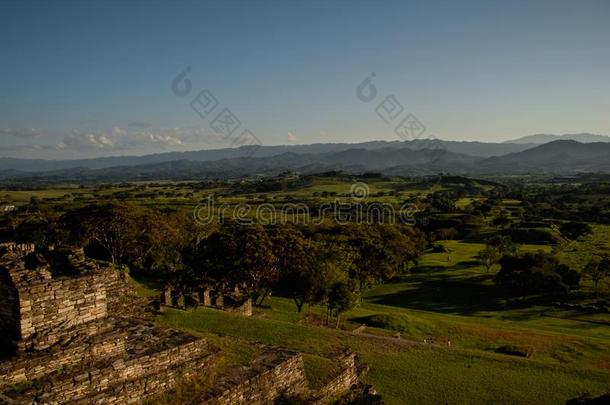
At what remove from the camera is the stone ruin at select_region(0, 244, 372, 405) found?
441 inches

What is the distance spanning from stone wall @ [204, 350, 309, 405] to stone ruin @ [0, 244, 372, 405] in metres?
0.03

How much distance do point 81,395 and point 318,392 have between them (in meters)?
7.68

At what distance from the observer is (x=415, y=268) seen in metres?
69.9

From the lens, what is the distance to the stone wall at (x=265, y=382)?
13.2 metres

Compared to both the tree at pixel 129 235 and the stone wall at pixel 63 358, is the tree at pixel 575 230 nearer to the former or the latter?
the tree at pixel 129 235

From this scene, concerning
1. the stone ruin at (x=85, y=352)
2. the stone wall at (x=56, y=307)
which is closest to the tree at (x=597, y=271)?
the stone ruin at (x=85, y=352)

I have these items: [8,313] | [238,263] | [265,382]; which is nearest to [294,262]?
[238,263]

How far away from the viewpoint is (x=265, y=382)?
14.3 metres

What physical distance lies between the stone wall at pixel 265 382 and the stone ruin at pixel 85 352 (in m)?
0.03

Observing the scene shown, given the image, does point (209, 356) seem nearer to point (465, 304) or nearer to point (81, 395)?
point (81, 395)

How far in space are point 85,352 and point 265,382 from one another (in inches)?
213

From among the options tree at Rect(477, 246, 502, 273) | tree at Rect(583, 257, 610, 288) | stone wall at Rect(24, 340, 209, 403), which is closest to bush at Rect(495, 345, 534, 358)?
stone wall at Rect(24, 340, 209, 403)

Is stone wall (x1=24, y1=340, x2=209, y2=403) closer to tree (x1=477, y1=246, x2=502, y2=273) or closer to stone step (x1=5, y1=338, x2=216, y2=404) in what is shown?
stone step (x1=5, y1=338, x2=216, y2=404)

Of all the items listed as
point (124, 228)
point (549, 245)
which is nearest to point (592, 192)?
point (549, 245)
